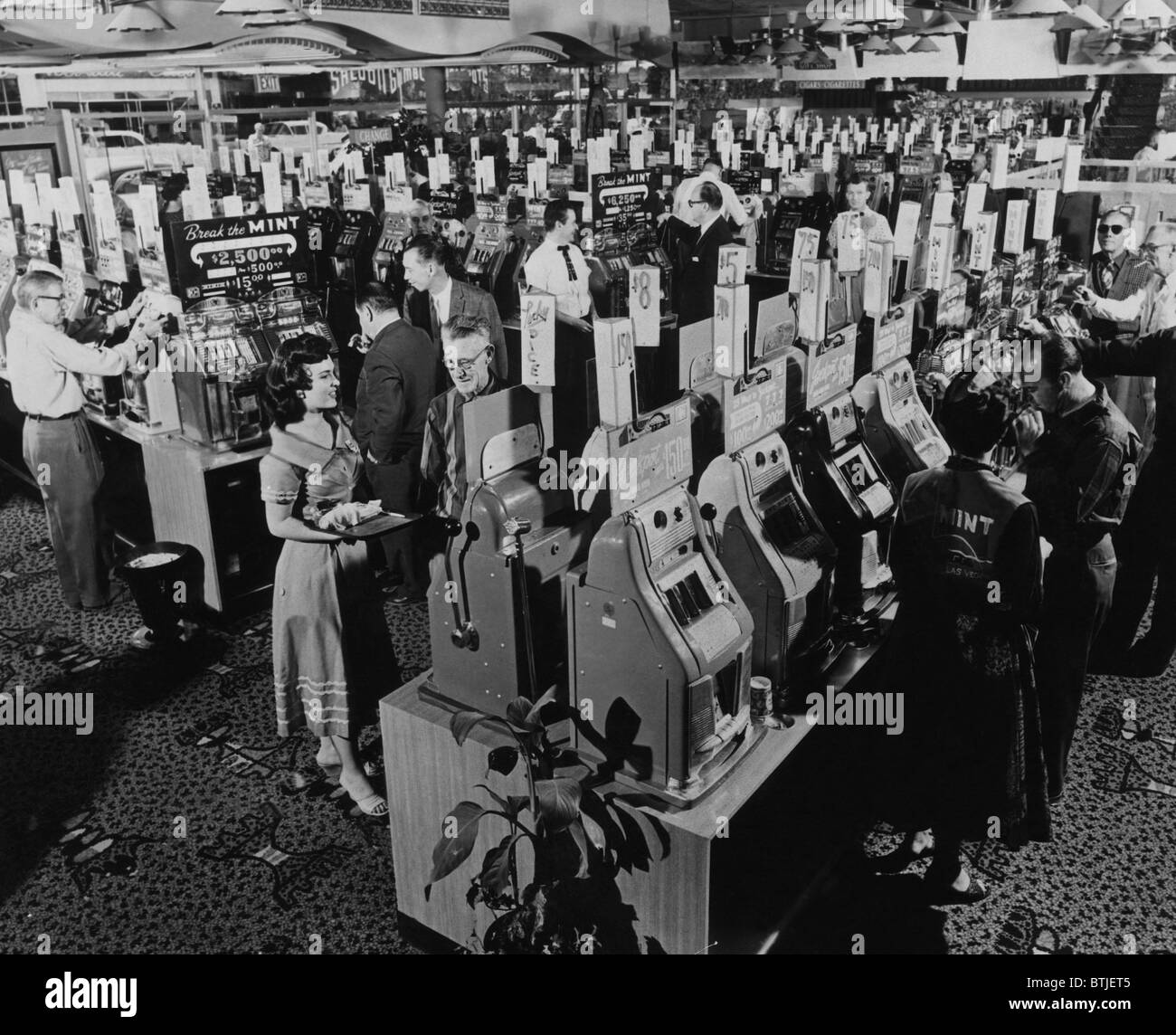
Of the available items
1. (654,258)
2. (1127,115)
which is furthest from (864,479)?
(1127,115)

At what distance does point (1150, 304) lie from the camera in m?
4.89

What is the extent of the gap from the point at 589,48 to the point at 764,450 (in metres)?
9.70

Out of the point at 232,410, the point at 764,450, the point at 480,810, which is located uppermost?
the point at 764,450

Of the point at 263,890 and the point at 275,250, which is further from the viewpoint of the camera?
the point at 275,250

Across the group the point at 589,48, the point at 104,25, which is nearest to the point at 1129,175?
the point at 589,48

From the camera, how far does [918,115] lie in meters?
19.9

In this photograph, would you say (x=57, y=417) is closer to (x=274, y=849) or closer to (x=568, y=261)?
(x=274, y=849)

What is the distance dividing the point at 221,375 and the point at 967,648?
3.65m

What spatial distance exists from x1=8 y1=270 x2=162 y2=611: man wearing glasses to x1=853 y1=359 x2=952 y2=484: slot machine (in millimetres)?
3525

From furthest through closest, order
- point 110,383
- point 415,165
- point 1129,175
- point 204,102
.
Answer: point 415,165 < point 204,102 < point 1129,175 < point 110,383

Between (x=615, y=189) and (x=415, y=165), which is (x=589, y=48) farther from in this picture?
(x=615, y=189)

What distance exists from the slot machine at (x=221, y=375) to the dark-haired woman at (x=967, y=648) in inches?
132

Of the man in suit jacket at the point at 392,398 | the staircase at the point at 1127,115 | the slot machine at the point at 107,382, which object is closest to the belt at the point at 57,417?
the slot machine at the point at 107,382

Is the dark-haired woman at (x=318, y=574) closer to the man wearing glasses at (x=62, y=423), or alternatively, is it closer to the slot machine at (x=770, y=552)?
the slot machine at (x=770, y=552)
